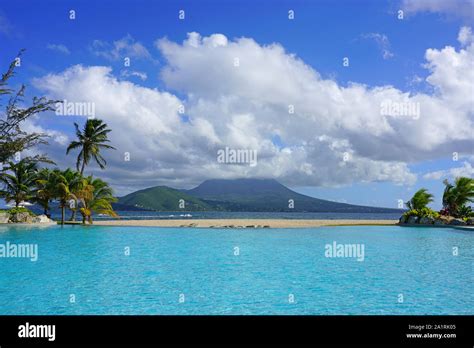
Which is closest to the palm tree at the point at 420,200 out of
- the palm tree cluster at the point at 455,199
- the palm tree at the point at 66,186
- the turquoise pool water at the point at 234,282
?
the palm tree cluster at the point at 455,199

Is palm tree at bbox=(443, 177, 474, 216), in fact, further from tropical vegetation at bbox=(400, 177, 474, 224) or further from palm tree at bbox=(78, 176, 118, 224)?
palm tree at bbox=(78, 176, 118, 224)

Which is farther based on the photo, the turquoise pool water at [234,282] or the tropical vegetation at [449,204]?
the tropical vegetation at [449,204]

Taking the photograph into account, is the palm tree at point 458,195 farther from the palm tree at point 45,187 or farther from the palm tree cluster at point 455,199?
the palm tree at point 45,187

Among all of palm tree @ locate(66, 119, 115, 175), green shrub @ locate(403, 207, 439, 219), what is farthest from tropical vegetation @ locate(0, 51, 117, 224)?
green shrub @ locate(403, 207, 439, 219)

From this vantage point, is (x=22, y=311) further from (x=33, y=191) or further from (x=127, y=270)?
→ (x=33, y=191)

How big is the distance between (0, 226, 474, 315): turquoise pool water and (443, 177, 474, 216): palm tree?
26.1m

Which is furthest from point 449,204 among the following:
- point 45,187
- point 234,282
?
point 45,187

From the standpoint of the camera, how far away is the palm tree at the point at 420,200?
4597 cm

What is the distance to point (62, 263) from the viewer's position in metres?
16.9

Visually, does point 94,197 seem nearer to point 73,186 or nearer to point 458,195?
point 73,186

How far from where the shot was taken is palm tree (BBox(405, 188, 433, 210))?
4597 cm

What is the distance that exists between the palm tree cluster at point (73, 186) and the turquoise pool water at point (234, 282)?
67.5 ft
